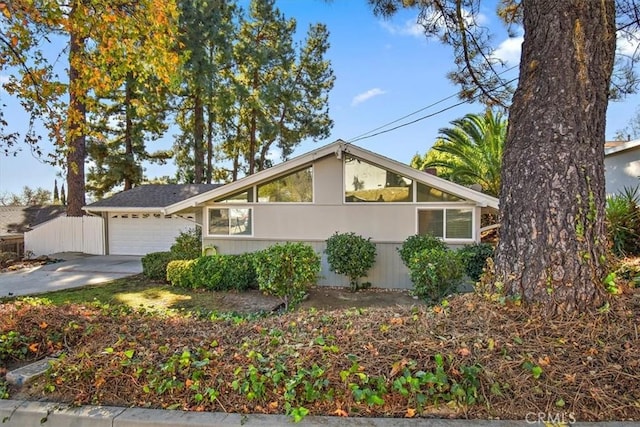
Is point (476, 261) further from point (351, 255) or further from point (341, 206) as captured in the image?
point (341, 206)

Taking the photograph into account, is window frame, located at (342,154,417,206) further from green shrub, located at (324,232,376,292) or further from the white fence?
the white fence

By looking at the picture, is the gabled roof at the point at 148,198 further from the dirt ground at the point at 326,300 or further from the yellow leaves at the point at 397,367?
the yellow leaves at the point at 397,367

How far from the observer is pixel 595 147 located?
105 inches

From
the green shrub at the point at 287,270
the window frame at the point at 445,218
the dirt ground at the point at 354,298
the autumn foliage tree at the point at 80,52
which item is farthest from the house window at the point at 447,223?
the autumn foliage tree at the point at 80,52

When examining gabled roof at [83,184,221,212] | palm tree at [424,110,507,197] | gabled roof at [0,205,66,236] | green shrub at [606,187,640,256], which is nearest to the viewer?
green shrub at [606,187,640,256]

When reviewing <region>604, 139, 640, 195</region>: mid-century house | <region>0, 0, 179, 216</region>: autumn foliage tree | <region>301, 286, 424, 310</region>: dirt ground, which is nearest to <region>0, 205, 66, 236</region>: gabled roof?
<region>0, 0, 179, 216</region>: autumn foliage tree

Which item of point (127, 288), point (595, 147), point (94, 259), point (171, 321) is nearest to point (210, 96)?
point (94, 259)

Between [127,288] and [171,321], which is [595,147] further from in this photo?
[127,288]

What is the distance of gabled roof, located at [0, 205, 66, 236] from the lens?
17.8m

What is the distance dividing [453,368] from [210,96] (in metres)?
18.8

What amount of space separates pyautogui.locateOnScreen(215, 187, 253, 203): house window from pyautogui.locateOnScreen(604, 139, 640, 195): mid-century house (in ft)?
34.5

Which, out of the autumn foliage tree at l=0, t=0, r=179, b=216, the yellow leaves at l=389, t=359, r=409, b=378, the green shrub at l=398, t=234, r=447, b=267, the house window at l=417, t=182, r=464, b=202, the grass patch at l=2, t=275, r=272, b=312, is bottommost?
the grass patch at l=2, t=275, r=272, b=312

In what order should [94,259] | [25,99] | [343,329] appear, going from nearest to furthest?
[343,329], [25,99], [94,259]

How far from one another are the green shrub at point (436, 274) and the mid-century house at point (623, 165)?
23.9 ft
